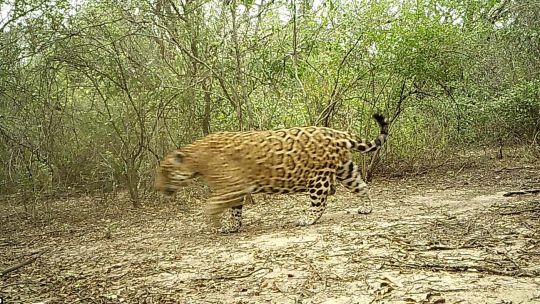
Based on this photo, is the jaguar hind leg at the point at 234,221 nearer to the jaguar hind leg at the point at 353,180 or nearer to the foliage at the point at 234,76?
the jaguar hind leg at the point at 353,180

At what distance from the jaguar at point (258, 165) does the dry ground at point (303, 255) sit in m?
0.42

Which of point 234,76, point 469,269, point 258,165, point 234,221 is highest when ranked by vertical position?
point 234,76

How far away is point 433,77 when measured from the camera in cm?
983

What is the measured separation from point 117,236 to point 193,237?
1233mm

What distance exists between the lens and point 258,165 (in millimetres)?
6738

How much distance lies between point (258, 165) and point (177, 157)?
3.16 ft

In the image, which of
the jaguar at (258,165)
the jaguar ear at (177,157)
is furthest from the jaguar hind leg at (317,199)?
the jaguar ear at (177,157)

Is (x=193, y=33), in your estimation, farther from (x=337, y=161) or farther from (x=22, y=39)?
(x=337, y=161)

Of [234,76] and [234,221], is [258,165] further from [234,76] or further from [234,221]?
[234,76]

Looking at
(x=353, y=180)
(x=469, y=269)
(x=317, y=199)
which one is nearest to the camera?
(x=469, y=269)

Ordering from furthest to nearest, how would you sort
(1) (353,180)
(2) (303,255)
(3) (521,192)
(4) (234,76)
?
(4) (234,76), (3) (521,192), (1) (353,180), (2) (303,255)

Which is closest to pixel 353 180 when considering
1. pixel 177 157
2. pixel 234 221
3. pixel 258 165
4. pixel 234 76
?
pixel 258 165

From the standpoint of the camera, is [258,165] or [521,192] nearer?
[258,165]

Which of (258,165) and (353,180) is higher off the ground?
(258,165)
